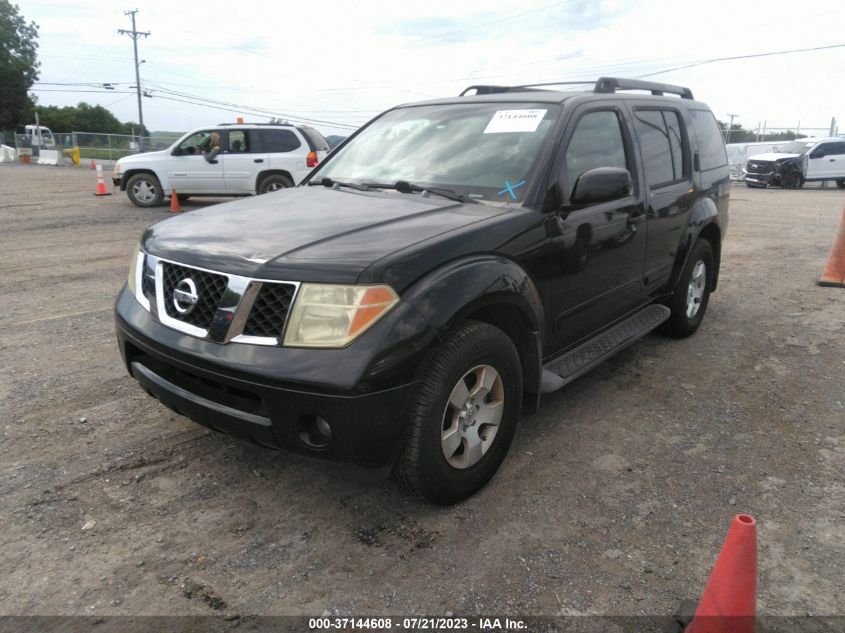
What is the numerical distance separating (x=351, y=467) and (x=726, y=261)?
25.8 ft

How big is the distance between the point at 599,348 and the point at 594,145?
1204 millimetres

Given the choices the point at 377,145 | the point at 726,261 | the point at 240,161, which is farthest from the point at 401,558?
the point at 240,161

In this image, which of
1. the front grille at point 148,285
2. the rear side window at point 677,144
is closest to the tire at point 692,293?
the rear side window at point 677,144

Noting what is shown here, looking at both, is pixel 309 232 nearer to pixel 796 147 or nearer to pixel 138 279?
pixel 138 279

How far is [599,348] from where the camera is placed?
385 cm

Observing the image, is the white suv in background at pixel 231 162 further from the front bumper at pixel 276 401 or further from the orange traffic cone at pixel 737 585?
the orange traffic cone at pixel 737 585

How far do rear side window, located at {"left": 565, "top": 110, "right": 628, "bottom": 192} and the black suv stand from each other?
0.02 metres

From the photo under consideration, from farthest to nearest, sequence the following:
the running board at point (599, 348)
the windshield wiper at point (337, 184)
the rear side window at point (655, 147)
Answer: the rear side window at point (655, 147) < the windshield wiper at point (337, 184) < the running board at point (599, 348)

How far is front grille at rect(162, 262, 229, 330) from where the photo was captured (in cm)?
257

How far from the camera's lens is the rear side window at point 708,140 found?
17.1 feet

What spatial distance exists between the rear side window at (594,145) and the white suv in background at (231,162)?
9.97 metres

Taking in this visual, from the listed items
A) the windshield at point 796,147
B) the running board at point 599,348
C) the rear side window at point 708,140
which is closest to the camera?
the running board at point 599,348

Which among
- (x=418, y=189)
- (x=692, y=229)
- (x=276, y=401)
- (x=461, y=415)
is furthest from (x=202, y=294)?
(x=692, y=229)

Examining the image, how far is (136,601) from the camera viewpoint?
2.30 metres
